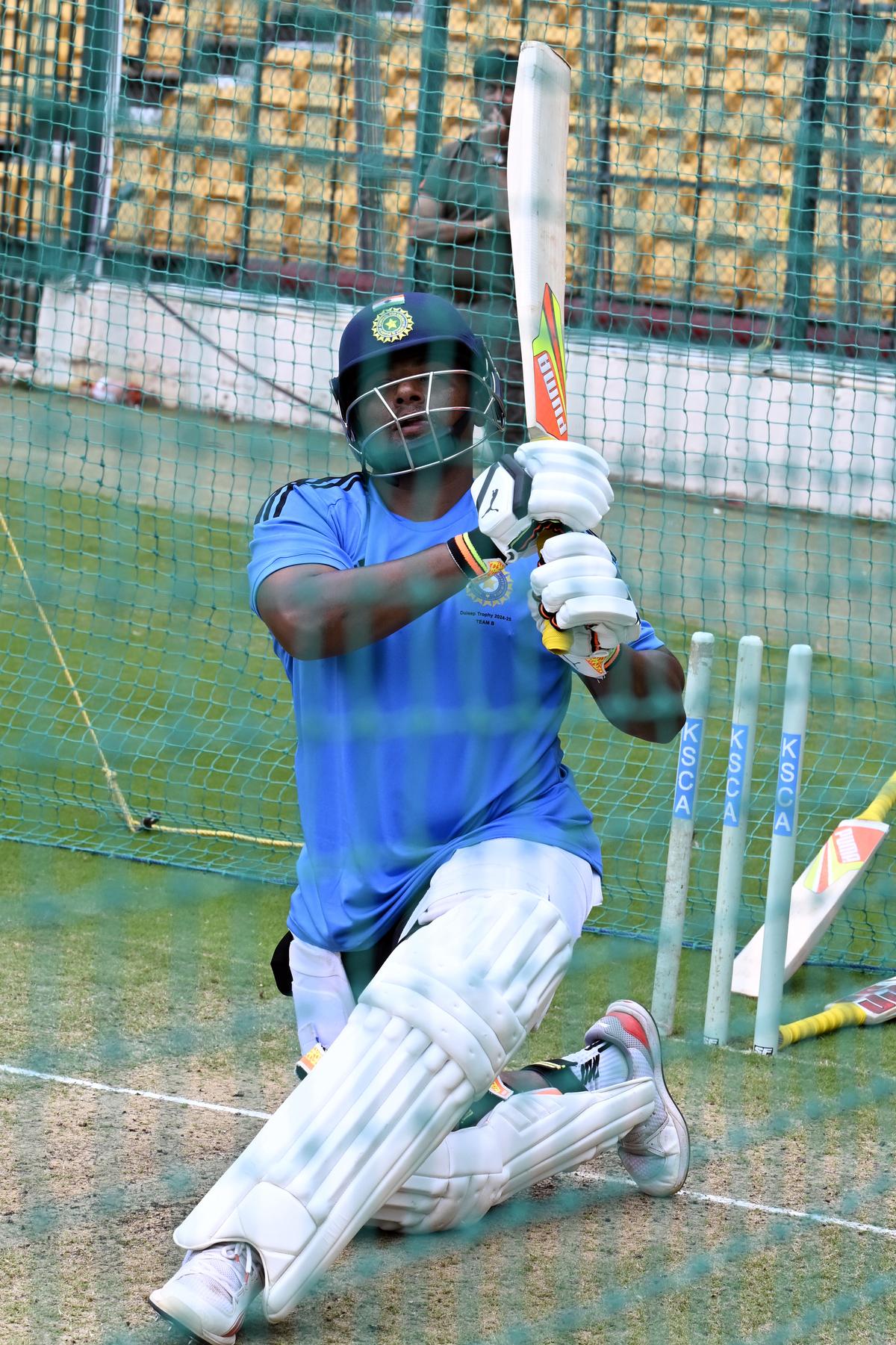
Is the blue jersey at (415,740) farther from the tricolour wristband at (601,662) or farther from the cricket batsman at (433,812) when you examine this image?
the tricolour wristband at (601,662)

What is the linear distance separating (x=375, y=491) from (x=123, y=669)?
306 cm

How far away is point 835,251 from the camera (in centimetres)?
679

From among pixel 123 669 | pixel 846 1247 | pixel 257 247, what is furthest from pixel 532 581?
pixel 257 247

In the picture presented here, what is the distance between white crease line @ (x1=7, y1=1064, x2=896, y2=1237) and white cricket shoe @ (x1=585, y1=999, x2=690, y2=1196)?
0.06 metres

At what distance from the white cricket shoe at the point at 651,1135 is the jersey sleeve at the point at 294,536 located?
0.94 metres

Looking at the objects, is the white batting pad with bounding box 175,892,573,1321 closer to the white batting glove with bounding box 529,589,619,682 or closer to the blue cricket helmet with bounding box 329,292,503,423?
the white batting glove with bounding box 529,589,619,682

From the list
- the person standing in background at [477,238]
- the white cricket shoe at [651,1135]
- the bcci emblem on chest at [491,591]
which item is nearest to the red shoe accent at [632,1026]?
the white cricket shoe at [651,1135]

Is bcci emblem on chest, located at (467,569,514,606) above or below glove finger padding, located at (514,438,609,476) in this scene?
below

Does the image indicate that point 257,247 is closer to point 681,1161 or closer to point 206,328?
point 206,328

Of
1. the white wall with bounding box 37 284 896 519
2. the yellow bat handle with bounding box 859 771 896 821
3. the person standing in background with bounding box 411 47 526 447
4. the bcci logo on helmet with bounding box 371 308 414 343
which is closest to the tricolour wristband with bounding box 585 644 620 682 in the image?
the bcci logo on helmet with bounding box 371 308 414 343

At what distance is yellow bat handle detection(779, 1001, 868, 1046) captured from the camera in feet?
10.8

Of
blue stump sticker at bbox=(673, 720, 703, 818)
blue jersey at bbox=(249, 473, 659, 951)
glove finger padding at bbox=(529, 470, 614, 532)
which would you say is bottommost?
blue stump sticker at bbox=(673, 720, 703, 818)

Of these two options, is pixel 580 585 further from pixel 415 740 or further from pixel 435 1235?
pixel 435 1235

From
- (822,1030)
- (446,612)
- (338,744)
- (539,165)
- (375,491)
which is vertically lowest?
(822,1030)
